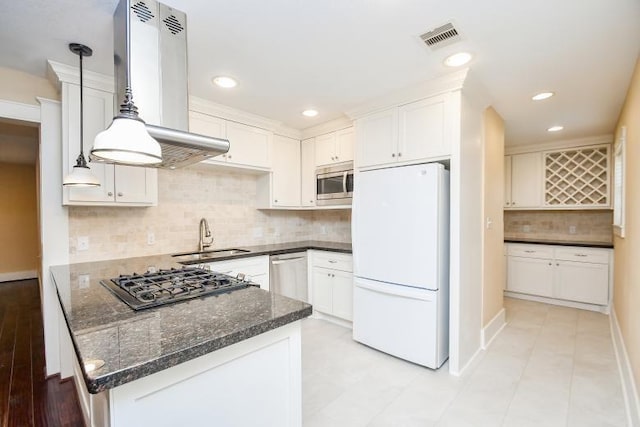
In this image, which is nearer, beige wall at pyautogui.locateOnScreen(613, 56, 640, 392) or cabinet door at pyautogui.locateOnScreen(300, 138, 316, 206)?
beige wall at pyautogui.locateOnScreen(613, 56, 640, 392)

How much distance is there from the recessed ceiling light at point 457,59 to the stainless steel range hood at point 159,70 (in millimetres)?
1633

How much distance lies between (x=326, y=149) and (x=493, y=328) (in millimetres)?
2637

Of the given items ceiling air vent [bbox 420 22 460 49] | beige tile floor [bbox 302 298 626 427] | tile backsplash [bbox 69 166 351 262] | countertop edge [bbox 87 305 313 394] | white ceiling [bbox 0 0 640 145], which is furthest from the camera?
tile backsplash [bbox 69 166 351 262]

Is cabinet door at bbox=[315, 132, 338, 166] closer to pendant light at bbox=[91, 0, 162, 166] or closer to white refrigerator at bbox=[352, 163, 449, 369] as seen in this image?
white refrigerator at bbox=[352, 163, 449, 369]

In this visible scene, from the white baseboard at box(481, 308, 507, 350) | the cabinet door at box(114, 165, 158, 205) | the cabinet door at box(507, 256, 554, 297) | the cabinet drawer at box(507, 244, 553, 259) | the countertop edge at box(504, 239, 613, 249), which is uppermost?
the cabinet door at box(114, 165, 158, 205)

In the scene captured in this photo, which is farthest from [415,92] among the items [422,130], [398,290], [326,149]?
[398,290]

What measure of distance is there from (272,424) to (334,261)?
7.24 feet

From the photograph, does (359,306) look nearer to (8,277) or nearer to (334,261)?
(334,261)

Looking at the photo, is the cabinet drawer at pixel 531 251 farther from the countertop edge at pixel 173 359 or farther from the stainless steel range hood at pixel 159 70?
the stainless steel range hood at pixel 159 70

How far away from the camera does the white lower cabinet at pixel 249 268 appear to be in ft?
9.00

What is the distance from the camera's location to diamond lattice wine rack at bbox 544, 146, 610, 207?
13.2ft

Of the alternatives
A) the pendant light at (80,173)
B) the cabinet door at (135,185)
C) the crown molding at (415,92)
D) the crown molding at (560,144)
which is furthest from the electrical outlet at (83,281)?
the crown molding at (560,144)

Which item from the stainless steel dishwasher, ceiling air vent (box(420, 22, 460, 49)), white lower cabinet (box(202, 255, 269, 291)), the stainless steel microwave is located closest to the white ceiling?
ceiling air vent (box(420, 22, 460, 49))

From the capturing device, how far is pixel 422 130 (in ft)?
8.20
